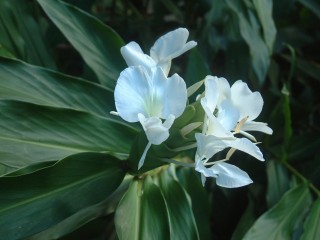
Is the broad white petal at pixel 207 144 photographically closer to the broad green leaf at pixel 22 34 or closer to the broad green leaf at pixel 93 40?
the broad green leaf at pixel 93 40

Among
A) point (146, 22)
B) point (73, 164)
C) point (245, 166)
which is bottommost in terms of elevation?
point (245, 166)

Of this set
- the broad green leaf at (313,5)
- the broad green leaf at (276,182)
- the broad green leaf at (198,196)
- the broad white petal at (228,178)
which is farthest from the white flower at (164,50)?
the broad green leaf at (313,5)

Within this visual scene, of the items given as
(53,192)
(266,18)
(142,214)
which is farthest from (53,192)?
(266,18)

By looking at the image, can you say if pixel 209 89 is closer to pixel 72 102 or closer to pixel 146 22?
pixel 72 102

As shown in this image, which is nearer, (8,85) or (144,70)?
(144,70)

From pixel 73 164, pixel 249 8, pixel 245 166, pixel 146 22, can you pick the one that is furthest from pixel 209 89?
pixel 146 22

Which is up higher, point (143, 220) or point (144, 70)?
point (144, 70)

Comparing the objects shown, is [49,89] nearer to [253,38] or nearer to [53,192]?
[53,192]
